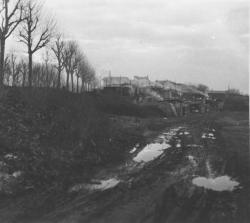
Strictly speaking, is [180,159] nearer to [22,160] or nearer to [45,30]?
[22,160]

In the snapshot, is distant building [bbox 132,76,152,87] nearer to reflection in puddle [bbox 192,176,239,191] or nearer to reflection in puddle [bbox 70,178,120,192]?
reflection in puddle [bbox 192,176,239,191]

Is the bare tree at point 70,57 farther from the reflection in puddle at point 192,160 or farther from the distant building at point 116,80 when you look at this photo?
the distant building at point 116,80

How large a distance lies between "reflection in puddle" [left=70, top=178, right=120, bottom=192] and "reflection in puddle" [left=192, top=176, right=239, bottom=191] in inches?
80.0

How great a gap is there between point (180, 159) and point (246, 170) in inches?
90.6

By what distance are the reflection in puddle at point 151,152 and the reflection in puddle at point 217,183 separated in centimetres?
296

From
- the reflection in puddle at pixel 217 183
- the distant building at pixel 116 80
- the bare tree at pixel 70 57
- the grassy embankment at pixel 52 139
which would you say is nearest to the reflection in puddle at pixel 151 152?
the grassy embankment at pixel 52 139

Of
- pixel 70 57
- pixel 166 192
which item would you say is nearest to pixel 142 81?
pixel 70 57

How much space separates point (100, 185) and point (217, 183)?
2941 mm

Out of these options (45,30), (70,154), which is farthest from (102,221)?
(45,30)

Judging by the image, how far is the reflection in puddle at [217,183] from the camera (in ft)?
27.2

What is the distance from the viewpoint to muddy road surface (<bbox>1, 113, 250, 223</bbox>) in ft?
20.8

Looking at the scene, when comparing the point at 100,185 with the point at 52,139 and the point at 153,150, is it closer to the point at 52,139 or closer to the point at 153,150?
the point at 52,139

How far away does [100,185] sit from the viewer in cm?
859

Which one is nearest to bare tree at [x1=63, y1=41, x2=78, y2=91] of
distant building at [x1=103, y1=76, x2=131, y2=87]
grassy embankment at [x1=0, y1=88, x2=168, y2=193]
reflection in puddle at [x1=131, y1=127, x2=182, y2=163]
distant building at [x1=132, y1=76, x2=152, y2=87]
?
grassy embankment at [x1=0, y1=88, x2=168, y2=193]
